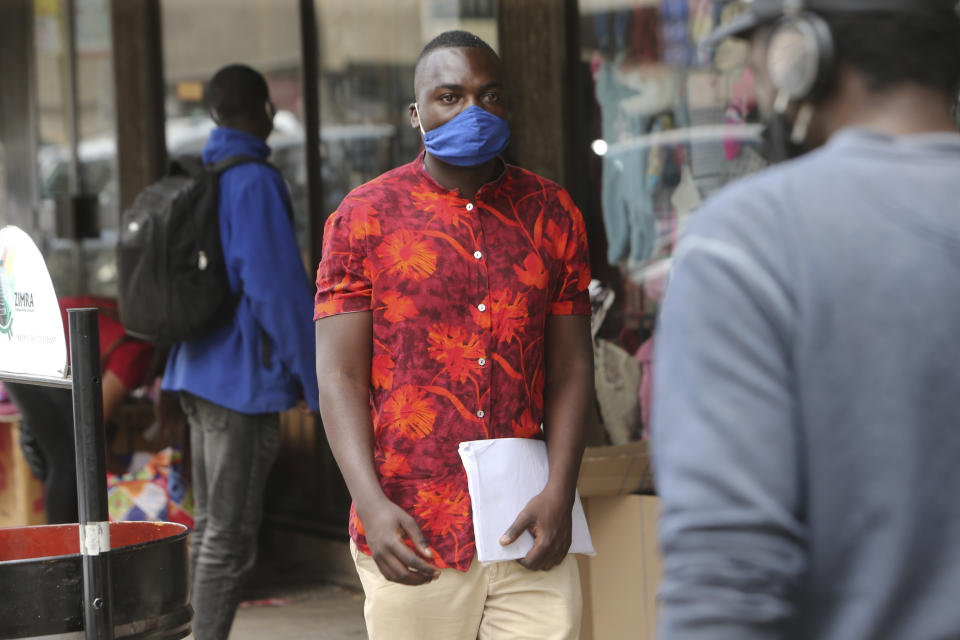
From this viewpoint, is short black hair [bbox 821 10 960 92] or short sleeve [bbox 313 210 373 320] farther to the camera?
short sleeve [bbox 313 210 373 320]

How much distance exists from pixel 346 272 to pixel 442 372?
0.93 ft

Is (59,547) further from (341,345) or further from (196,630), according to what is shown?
(196,630)

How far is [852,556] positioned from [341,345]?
1.47 meters

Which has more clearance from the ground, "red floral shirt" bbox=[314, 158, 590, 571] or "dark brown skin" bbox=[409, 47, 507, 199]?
"dark brown skin" bbox=[409, 47, 507, 199]

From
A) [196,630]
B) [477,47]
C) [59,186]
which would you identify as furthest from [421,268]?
[59,186]

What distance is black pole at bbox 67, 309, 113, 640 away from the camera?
2430mm

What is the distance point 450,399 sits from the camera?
257 centimetres

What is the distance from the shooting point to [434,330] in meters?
2.57

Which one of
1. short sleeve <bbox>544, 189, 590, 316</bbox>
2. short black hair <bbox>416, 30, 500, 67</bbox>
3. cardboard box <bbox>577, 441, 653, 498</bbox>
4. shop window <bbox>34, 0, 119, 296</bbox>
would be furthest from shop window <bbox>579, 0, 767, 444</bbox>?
shop window <bbox>34, 0, 119, 296</bbox>

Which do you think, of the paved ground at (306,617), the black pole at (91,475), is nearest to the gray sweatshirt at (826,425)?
the black pole at (91,475)

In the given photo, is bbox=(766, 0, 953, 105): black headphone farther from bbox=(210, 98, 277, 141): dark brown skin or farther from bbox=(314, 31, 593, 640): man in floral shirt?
bbox=(210, 98, 277, 141): dark brown skin

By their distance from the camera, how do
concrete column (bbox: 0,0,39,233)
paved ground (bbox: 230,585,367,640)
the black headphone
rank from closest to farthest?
the black headphone < paved ground (bbox: 230,585,367,640) < concrete column (bbox: 0,0,39,233)

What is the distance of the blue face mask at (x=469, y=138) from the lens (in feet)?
8.55

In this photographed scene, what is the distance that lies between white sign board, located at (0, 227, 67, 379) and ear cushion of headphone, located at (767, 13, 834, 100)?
1681 millimetres
